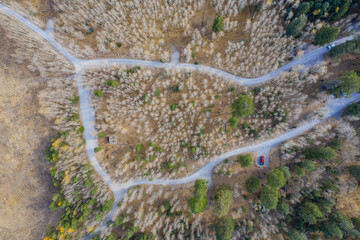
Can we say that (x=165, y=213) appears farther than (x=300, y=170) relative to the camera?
Yes

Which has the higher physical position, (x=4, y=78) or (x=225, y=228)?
(x=4, y=78)

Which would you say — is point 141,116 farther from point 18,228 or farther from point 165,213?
point 18,228

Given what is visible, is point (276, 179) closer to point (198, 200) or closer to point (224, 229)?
point (224, 229)

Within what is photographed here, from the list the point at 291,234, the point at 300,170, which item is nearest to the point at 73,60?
the point at 300,170

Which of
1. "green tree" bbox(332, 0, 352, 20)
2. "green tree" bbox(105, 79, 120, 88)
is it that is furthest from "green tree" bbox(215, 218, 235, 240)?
"green tree" bbox(332, 0, 352, 20)

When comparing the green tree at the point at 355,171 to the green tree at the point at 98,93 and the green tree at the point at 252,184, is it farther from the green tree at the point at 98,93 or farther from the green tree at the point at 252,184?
the green tree at the point at 98,93

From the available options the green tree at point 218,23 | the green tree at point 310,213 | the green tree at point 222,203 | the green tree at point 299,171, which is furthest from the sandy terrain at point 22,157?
the green tree at point 299,171
